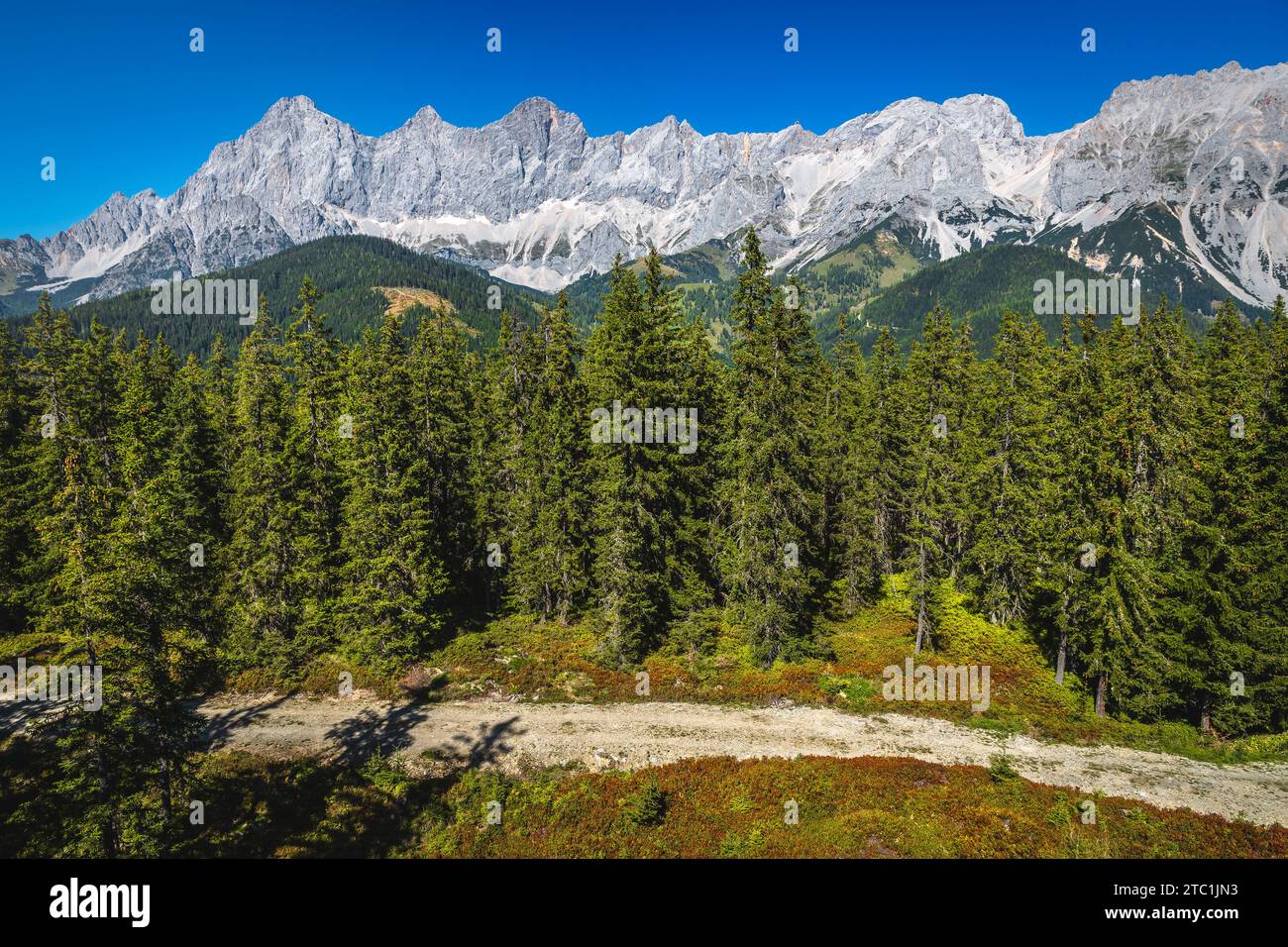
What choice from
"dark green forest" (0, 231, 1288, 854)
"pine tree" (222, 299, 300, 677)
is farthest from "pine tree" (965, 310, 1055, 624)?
"pine tree" (222, 299, 300, 677)

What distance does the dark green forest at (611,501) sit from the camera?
21547 mm

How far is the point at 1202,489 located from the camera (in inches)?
950

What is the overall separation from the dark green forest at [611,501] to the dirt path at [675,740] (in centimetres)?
311

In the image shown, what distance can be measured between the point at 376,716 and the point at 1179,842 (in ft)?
94.4

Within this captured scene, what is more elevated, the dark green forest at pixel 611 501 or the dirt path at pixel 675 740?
the dark green forest at pixel 611 501

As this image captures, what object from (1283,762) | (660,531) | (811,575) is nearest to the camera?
(1283,762)

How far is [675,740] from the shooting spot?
24.4 meters

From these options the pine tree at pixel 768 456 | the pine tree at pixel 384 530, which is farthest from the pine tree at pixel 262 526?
the pine tree at pixel 768 456

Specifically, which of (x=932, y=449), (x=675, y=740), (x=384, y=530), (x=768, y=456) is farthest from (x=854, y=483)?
(x=384, y=530)

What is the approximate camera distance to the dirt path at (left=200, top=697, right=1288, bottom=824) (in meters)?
21.3

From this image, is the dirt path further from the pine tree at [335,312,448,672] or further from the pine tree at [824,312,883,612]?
the pine tree at [824,312,883,612]

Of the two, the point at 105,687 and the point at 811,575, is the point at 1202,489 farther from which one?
the point at 105,687

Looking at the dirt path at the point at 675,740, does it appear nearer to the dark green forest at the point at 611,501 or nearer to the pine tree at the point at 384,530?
the dark green forest at the point at 611,501
